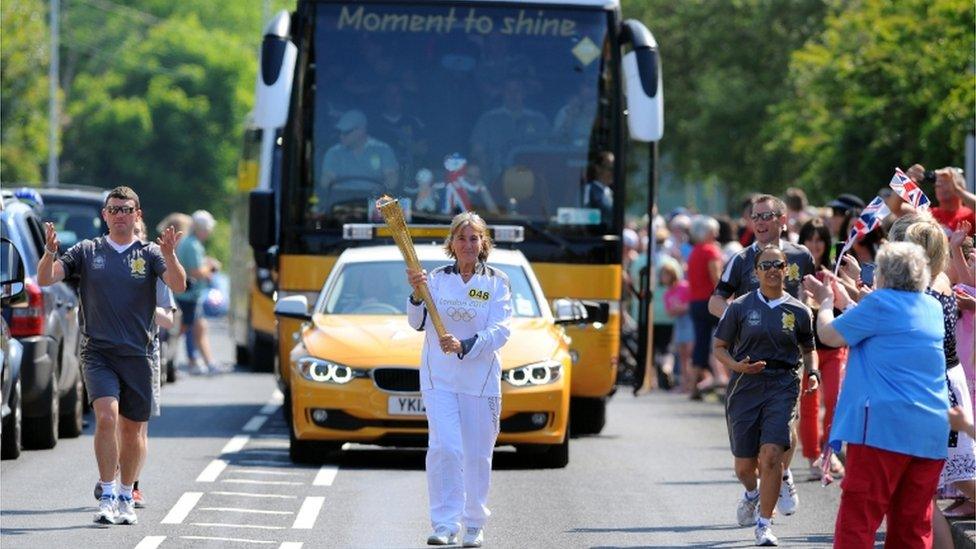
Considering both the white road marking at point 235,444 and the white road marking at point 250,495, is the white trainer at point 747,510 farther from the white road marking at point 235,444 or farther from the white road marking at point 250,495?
the white road marking at point 235,444

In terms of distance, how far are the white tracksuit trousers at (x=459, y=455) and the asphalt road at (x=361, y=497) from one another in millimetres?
268

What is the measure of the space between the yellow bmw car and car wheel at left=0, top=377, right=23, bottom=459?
1.82 m

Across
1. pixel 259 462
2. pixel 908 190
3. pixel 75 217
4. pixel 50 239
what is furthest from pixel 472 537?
pixel 75 217

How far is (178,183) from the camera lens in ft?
303

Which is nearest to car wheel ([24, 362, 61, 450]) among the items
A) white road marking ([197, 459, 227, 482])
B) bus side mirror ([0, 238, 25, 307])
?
white road marking ([197, 459, 227, 482])

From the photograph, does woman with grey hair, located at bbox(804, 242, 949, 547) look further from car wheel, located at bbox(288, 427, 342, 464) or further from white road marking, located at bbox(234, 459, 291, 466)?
white road marking, located at bbox(234, 459, 291, 466)

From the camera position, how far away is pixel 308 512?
42.3 ft

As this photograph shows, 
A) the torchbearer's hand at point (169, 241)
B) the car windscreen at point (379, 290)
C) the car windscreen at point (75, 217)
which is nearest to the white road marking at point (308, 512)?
the torchbearer's hand at point (169, 241)

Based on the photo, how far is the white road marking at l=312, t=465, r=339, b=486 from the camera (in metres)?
14.5

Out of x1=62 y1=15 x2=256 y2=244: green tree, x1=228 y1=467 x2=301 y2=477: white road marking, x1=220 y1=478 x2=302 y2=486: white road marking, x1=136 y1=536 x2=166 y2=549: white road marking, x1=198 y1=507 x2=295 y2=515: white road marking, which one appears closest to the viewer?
x1=136 y1=536 x2=166 y2=549: white road marking

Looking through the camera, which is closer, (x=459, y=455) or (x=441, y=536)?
(x=441, y=536)

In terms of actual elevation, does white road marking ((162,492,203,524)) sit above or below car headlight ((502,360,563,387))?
below

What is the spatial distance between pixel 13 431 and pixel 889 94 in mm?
10205

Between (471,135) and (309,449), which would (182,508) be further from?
(471,135)
